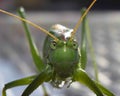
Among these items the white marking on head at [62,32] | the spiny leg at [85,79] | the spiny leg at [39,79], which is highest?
the white marking on head at [62,32]

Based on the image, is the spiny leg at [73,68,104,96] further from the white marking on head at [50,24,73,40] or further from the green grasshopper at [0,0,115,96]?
the white marking on head at [50,24,73,40]

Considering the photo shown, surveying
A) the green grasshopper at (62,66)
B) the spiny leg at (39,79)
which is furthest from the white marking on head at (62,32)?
the spiny leg at (39,79)

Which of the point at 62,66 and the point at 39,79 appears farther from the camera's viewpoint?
the point at 39,79

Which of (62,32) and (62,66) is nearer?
(62,66)

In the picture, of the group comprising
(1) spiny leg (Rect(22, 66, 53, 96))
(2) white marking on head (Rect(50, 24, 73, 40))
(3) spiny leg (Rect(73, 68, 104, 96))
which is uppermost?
(2) white marking on head (Rect(50, 24, 73, 40))

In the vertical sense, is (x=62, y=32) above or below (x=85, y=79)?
above

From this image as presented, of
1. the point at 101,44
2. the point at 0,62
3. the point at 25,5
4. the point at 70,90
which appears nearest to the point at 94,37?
the point at 101,44

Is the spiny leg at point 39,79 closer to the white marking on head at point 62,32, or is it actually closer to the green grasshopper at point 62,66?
the green grasshopper at point 62,66

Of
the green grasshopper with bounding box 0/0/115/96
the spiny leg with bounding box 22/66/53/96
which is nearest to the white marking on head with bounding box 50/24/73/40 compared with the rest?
the green grasshopper with bounding box 0/0/115/96

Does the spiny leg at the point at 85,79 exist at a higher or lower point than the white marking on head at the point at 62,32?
lower

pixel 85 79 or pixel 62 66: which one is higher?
pixel 62 66

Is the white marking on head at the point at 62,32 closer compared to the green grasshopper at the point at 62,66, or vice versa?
the green grasshopper at the point at 62,66

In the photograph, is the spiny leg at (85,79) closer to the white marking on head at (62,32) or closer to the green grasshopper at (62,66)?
the green grasshopper at (62,66)
